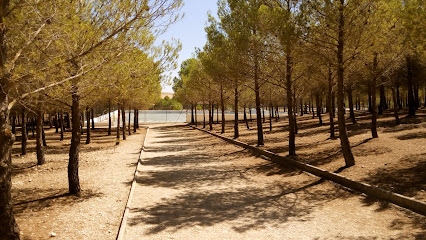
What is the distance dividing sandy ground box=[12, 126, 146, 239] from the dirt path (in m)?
0.55

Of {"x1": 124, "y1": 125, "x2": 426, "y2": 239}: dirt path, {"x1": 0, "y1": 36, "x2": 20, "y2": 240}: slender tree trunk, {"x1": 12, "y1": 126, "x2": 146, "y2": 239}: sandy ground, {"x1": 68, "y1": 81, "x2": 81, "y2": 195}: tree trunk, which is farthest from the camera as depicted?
{"x1": 68, "y1": 81, "x2": 81, "y2": 195}: tree trunk

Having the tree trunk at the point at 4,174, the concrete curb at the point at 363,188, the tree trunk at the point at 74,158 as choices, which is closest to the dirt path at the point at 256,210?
the concrete curb at the point at 363,188

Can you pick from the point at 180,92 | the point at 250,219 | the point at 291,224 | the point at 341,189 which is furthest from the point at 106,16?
the point at 180,92

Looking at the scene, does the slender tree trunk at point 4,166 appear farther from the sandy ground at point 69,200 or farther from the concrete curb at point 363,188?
the concrete curb at point 363,188

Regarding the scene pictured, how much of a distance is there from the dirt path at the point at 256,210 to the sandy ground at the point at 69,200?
1.81 ft

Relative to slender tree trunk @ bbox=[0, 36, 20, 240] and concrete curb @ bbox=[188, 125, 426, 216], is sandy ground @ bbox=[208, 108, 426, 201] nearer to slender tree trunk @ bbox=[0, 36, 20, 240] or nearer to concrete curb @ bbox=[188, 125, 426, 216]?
concrete curb @ bbox=[188, 125, 426, 216]

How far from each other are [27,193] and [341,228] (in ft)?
27.1

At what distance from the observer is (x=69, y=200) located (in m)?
9.12

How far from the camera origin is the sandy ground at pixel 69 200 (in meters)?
6.79

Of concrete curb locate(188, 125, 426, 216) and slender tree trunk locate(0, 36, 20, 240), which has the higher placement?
slender tree trunk locate(0, 36, 20, 240)

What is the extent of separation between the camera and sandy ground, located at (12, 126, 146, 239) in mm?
6789

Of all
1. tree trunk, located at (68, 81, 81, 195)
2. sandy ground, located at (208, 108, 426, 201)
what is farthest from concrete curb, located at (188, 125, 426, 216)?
tree trunk, located at (68, 81, 81, 195)

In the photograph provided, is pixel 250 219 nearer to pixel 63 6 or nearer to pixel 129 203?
pixel 129 203

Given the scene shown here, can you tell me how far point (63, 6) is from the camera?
718 centimetres
